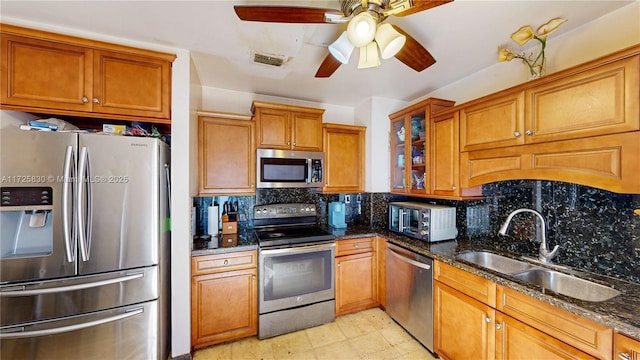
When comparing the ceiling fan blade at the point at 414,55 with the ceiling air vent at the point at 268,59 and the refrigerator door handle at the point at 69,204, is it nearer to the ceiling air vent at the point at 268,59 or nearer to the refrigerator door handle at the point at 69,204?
the ceiling air vent at the point at 268,59

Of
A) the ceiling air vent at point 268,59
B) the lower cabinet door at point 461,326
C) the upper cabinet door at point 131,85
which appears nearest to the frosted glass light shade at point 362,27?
the ceiling air vent at point 268,59

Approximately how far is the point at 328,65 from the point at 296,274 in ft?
5.84

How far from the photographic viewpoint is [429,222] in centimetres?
216

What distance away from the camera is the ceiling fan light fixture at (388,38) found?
46.4 inches

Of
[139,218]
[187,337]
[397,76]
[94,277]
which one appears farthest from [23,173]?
[397,76]

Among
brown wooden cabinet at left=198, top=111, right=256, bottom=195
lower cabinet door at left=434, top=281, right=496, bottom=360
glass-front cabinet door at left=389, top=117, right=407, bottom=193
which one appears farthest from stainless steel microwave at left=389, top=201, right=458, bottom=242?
brown wooden cabinet at left=198, top=111, right=256, bottom=195

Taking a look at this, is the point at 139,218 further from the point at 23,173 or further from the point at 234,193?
the point at 234,193

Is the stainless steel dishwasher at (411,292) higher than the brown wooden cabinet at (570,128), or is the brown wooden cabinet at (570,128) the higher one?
the brown wooden cabinet at (570,128)

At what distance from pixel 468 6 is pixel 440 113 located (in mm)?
927

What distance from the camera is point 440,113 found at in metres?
2.19

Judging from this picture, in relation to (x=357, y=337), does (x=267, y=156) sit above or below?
above

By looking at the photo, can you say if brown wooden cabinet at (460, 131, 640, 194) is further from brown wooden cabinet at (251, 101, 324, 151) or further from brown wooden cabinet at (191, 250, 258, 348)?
brown wooden cabinet at (191, 250, 258, 348)

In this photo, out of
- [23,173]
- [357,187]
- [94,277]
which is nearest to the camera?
[23,173]

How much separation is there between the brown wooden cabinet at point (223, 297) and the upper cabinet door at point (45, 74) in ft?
4.52
